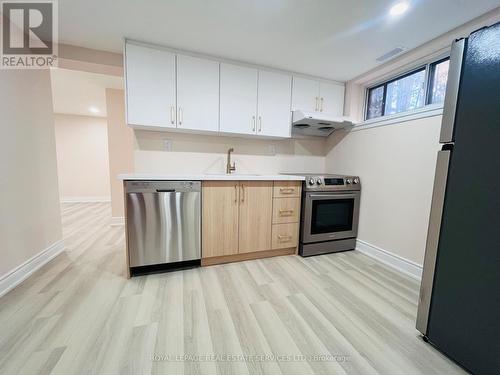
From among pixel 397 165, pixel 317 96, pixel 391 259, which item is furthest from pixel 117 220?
pixel 397 165

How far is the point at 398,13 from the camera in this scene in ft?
5.17

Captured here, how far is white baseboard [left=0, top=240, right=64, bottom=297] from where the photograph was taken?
63.9 inches

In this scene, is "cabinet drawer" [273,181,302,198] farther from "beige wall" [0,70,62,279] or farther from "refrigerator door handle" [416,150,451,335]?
"beige wall" [0,70,62,279]

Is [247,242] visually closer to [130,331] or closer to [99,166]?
[130,331]

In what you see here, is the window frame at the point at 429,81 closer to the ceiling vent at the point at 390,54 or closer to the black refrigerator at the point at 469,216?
the ceiling vent at the point at 390,54

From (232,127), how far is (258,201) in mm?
891

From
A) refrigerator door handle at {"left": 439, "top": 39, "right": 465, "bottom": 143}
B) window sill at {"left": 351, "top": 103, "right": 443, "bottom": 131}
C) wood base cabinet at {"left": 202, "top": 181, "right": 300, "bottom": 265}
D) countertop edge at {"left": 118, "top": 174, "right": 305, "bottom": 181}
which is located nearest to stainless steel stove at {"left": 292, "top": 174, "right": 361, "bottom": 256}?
wood base cabinet at {"left": 202, "top": 181, "right": 300, "bottom": 265}

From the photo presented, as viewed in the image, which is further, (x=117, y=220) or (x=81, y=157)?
(x=81, y=157)

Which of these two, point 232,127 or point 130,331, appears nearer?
point 130,331

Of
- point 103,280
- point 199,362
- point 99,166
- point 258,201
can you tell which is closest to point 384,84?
point 258,201

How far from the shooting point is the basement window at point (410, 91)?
2.08m

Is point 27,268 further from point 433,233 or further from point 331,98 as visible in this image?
point 331,98

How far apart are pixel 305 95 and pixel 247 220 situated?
1749 millimetres

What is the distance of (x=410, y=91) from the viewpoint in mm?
2346
